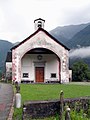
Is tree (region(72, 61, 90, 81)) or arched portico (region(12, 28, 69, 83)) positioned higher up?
arched portico (region(12, 28, 69, 83))

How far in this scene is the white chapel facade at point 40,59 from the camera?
41.4 meters

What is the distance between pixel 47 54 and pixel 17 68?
6381mm

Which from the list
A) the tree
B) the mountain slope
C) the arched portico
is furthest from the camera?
the mountain slope

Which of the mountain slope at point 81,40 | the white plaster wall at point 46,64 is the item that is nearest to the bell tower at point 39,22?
the white plaster wall at point 46,64

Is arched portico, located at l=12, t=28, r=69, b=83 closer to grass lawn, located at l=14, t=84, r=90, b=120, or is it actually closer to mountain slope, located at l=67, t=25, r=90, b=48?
grass lawn, located at l=14, t=84, r=90, b=120

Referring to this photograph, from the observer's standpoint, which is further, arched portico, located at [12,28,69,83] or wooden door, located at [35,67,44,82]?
wooden door, located at [35,67,44,82]

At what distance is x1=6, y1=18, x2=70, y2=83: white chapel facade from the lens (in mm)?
41406

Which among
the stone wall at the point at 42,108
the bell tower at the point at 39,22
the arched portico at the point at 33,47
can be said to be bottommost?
the stone wall at the point at 42,108

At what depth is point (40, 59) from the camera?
45.9 m

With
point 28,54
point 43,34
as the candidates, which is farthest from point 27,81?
point 43,34

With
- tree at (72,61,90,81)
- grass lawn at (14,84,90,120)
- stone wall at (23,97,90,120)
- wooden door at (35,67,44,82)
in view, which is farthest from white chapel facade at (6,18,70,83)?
stone wall at (23,97,90,120)

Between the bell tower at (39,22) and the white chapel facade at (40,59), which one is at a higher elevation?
the bell tower at (39,22)

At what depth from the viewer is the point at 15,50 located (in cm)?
4147

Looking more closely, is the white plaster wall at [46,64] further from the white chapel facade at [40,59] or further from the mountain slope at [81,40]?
the mountain slope at [81,40]
